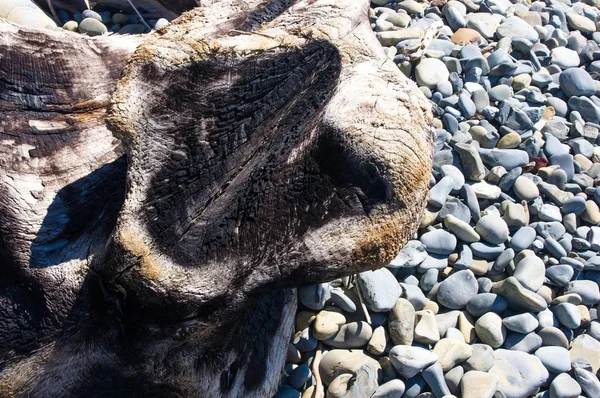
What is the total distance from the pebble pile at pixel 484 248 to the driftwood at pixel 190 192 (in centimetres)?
40

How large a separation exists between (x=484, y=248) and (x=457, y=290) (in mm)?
215

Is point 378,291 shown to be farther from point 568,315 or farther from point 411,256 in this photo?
point 568,315

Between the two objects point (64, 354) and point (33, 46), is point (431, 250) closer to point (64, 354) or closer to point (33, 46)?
point (64, 354)

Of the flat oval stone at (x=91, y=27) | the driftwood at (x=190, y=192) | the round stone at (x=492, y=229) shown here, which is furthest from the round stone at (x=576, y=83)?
the flat oval stone at (x=91, y=27)

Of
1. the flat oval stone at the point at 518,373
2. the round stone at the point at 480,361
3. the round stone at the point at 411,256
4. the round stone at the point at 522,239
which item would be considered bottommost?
the flat oval stone at the point at 518,373

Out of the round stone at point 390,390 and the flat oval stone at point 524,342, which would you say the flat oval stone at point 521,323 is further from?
the round stone at point 390,390

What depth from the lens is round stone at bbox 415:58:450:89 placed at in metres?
3.01

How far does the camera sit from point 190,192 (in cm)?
165

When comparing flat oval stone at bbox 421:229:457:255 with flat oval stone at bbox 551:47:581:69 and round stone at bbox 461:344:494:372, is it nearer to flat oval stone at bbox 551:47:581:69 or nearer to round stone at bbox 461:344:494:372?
round stone at bbox 461:344:494:372

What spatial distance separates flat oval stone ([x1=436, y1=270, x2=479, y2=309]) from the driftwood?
0.72 m

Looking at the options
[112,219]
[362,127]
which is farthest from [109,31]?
[362,127]

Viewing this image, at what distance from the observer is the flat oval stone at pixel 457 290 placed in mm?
2420

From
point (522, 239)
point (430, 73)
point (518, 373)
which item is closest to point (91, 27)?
point (430, 73)

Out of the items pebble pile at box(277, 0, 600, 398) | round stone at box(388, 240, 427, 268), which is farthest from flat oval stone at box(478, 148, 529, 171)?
round stone at box(388, 240, 427, 268)
